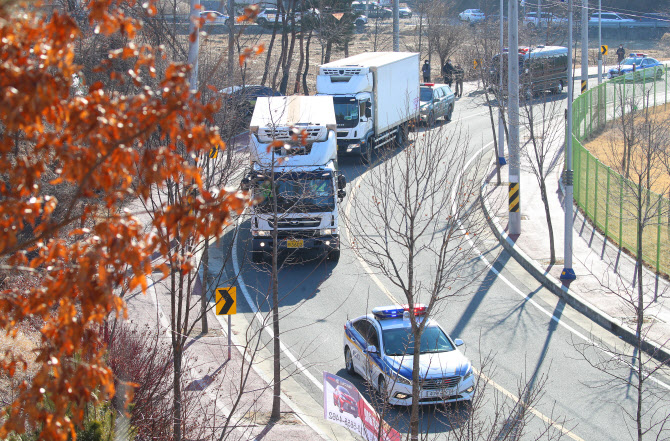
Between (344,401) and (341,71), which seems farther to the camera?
(341,71)

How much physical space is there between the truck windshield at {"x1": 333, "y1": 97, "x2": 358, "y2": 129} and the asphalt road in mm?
7812

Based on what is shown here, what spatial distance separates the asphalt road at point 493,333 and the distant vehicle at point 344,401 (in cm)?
118

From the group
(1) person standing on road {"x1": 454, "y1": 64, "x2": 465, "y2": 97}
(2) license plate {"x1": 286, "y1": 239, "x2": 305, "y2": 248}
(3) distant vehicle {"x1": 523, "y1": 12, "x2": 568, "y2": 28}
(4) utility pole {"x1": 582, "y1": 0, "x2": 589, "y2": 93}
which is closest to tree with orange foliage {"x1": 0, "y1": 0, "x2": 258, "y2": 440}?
(2) license plate {"x1": 286, "y1": 239, "x2": 305, "y2": 248}

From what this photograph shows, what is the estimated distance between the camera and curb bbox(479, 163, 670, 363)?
14266mm

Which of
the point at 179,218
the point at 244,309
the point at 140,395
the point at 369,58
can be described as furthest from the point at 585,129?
the point at 179,218

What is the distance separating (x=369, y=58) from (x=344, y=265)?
14.6m

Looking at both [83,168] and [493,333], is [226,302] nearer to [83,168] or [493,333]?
[493,333]

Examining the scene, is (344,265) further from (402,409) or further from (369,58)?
(369,58)

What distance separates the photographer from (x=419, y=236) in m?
11.8

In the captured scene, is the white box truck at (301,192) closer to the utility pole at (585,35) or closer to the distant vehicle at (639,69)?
the utility pole at (585,35)

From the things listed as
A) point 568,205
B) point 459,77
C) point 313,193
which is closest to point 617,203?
point 568,205

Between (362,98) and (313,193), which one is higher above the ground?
(362,98)

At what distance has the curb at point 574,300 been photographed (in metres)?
14.3

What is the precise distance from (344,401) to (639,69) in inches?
1772
